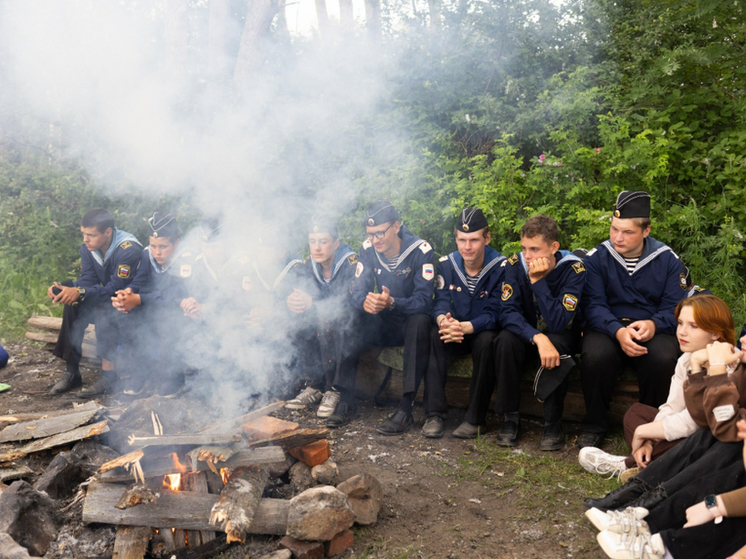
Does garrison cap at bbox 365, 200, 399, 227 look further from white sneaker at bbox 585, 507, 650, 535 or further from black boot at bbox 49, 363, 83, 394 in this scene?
black boot at bbox 49, 363, 83, 394

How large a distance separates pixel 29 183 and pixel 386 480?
27.8ft

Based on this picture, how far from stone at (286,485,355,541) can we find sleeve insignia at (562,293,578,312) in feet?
7.25

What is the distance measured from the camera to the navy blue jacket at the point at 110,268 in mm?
5945

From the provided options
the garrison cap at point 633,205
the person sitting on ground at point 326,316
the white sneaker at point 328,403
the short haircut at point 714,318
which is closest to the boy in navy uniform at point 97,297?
the person sitting on ground at point 326,316

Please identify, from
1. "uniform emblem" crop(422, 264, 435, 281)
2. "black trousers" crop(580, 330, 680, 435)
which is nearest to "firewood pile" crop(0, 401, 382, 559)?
"black trousers" crop(580, 330, 680, 435)

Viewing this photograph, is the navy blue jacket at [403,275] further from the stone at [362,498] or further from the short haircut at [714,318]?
the short haircut at [714,318]

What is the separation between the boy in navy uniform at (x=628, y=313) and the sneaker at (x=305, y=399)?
2.19 m

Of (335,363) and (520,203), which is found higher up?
(520,203)

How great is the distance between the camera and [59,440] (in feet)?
12.2

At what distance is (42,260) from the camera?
9.00m

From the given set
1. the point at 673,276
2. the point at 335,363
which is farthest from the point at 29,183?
the point at 673,276

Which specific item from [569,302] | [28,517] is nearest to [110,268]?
[28,517]

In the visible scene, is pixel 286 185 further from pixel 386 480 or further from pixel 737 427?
pixel 737 427

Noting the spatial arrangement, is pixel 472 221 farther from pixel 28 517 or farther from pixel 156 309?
pixel 28 517
